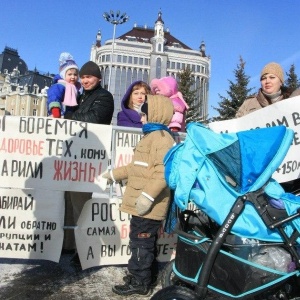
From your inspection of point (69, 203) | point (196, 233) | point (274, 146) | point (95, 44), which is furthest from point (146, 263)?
point (95, 44)

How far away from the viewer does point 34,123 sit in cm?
419

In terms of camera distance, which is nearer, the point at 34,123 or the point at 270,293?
the point at 270,293

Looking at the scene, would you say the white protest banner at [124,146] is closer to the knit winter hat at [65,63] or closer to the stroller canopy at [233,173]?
the knit winter hat at [65,63]

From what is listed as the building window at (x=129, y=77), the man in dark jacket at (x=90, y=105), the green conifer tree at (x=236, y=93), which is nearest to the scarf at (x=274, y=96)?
the man in dark jacket at (x=90, y=105)

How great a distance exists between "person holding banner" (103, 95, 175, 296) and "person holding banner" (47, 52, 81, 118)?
1195 millimetres

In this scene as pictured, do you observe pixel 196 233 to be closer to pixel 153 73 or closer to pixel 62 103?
pixel 62 103

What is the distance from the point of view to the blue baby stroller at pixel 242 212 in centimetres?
237

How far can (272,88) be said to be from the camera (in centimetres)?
416

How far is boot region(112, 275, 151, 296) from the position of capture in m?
3.50

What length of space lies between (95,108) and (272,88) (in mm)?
1873

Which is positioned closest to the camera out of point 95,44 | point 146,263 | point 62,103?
point 146,263

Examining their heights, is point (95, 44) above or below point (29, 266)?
above

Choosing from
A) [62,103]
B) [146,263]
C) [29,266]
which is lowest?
[29,266]

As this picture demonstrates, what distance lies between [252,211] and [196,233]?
1.56ft
